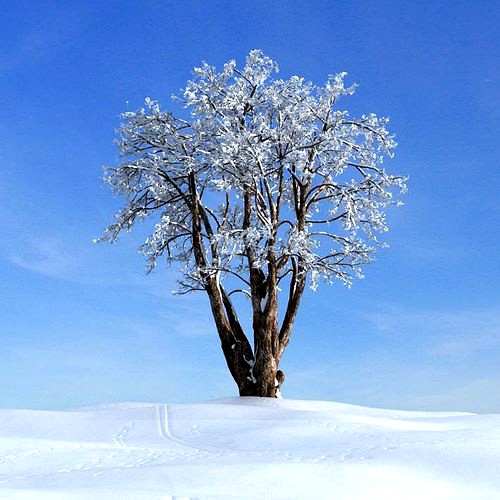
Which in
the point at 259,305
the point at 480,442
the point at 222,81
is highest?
the point at 222,81

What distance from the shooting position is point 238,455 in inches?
344

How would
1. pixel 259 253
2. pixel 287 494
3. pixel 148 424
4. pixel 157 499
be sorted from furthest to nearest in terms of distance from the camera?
pixel 259 253 < pixel 148 424 < pixel 287 494 < pixel 157 499

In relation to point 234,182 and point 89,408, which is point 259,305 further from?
point 89,408

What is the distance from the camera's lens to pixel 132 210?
1777 cm

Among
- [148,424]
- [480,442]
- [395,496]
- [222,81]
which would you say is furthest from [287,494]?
[222,81]

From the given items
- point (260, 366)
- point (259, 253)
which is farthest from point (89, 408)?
point (259, 253)

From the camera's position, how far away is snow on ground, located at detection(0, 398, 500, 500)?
21.5 feet

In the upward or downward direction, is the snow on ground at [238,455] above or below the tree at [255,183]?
below

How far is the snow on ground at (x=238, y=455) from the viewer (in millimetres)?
6547

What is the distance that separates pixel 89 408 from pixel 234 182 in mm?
6548

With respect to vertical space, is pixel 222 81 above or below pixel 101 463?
above

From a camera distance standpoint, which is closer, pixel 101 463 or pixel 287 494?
pixel 287 494

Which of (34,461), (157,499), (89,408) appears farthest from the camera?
(89,408)

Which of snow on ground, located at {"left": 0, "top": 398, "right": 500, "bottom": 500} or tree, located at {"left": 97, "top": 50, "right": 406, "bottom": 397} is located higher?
tree, located at {"left": 97, "top": 50, "right": 406, "bottom": 397}
